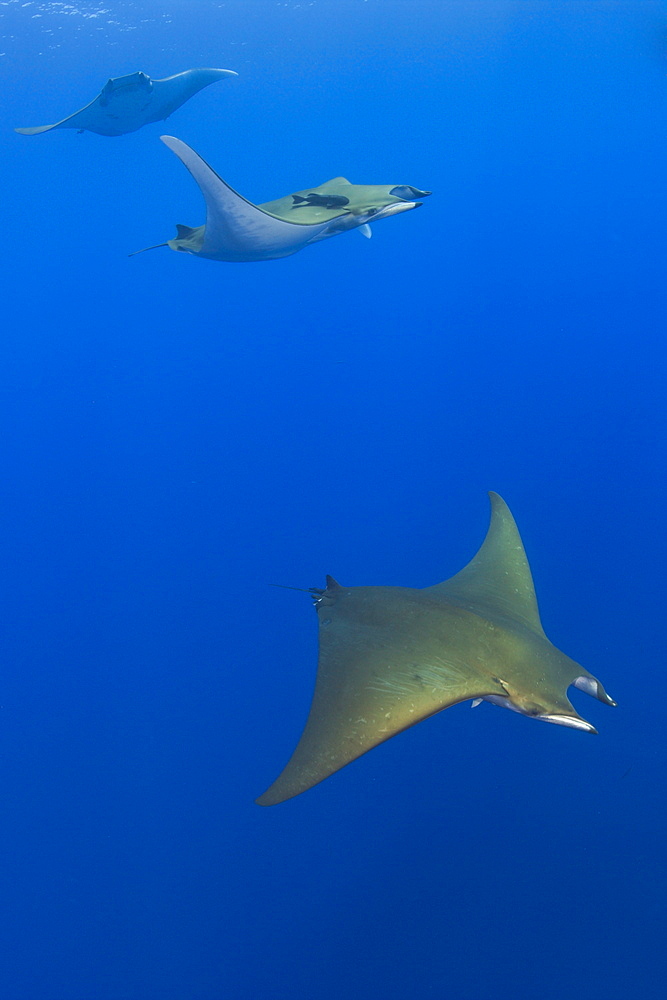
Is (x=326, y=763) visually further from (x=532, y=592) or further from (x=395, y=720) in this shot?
(x=532, y=592)

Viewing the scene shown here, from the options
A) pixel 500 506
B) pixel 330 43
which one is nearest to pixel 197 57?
pixel 330 43

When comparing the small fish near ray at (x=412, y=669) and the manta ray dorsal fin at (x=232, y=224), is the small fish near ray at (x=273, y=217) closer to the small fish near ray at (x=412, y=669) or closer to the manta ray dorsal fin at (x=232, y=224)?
the manta ray dorsal fin at (x=232, y=224)

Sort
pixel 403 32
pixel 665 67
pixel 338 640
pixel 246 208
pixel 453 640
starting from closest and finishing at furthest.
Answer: pixel 453 640, pixel 338 640, pixel 246 208, pixel 665 67, pixel 403 32

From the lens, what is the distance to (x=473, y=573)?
2195 mm

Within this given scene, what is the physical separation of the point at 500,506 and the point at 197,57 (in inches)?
196

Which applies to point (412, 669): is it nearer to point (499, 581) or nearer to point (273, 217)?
point (499, 581)

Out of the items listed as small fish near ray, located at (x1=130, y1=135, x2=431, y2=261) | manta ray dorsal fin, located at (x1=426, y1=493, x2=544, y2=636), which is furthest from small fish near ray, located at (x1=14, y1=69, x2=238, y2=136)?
manta ray dorsal fin, located at (x1=426, y1=493, x2=544, y2=636)

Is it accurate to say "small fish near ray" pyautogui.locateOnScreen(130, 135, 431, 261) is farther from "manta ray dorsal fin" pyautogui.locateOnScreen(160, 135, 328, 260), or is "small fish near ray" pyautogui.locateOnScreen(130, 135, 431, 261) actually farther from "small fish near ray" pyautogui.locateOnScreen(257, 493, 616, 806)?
"small fish near ray" pyautogui.locateOnScreen(257, 493, 616, 806)

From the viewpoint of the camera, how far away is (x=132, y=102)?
3012 millimetres

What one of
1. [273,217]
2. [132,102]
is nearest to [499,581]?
[273,217]

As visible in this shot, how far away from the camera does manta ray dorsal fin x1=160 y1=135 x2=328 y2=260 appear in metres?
1.88

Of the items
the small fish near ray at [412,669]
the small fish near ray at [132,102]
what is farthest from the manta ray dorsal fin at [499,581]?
the small fish near ray at [132,102]

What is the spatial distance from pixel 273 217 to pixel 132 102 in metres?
1.57

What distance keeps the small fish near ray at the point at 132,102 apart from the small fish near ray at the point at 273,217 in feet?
2.84
